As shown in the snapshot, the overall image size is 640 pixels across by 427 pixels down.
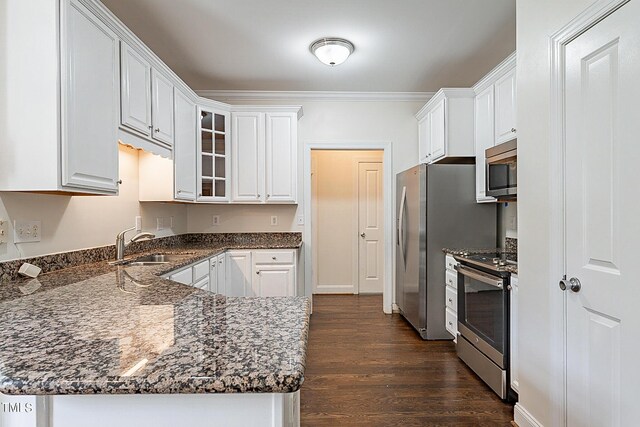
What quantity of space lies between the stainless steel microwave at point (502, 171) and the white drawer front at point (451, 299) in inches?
34.7

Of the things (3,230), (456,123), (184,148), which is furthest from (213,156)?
(456,123)

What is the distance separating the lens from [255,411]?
699 millimetres

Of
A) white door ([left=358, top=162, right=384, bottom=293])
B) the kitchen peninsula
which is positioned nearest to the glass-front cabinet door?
white door ([left=358, top=162, right=384, bottom=293])

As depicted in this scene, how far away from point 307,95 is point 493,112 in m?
2.04

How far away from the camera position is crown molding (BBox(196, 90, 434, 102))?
4027mm

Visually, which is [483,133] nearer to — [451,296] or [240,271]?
[451,296]

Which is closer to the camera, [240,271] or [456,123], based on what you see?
[456,123]

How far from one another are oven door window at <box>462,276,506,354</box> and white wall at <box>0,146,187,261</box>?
2656 mm

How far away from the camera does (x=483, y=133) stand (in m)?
3.04

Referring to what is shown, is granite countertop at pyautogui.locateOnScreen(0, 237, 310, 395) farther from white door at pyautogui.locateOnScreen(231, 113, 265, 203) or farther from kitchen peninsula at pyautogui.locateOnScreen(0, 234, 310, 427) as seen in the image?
white door at pyautogui.locateOnScreen(231, 113, 265, 203)

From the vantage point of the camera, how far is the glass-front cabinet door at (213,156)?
358cm

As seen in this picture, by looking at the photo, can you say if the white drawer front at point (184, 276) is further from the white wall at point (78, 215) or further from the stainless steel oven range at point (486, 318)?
the stainless steel oven range at point (486, 318)

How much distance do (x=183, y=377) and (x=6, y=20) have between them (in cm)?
192

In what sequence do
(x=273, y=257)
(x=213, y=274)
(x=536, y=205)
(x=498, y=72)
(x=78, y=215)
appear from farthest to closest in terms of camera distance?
1. (x=273, y=257)
2. (x=213, y=274)
3. (x=498, y=72)
4. (x=78, y=215)
5. (x=536, y=205)
